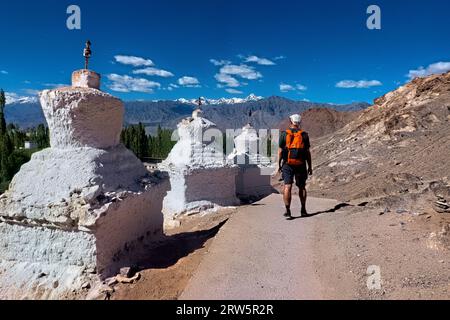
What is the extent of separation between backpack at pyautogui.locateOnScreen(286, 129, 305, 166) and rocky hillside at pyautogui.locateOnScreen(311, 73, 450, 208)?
5973 millimetres

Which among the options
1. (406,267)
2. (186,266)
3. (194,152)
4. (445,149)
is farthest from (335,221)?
(445,149)

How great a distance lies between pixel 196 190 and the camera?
12.8 m

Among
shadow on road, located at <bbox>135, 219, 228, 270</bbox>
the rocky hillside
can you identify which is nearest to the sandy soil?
shadow on road, located at <bbox>135, 219, 228, 270</bbox>

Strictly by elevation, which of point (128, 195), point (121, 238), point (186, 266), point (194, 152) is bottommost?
point (186, 266)

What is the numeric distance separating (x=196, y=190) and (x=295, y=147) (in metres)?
6.70

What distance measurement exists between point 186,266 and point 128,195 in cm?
164

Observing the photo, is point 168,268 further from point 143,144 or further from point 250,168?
point 143,144

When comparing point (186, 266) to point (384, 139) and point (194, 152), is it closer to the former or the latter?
point (194, 152)

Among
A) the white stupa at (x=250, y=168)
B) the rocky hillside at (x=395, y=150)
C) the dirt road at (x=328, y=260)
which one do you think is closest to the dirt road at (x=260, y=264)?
the dirt road at (x=328, y=260)

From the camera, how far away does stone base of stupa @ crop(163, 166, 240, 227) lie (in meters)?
12.6

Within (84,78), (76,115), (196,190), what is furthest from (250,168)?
(76,115)

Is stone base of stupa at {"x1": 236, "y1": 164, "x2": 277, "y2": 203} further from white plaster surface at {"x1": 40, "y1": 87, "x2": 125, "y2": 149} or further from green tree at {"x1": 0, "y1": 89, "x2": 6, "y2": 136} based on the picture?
green tree at {"x1": 0, "y1": 89, "x2": 6, "y2": 136}

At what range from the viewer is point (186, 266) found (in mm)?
5867
